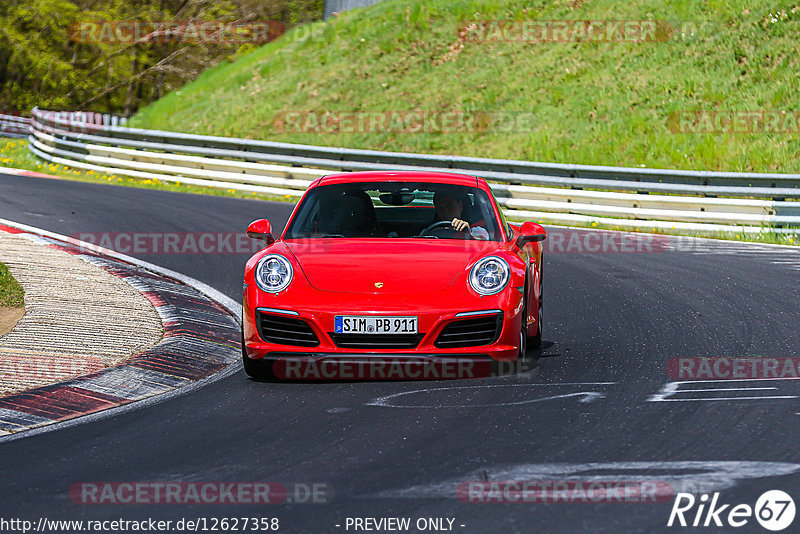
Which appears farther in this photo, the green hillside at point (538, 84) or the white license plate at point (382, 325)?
the green hillside at point (538, 84)

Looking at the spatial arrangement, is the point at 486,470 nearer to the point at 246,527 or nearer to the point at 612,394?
the point at 246,527

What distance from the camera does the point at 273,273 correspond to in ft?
24.6

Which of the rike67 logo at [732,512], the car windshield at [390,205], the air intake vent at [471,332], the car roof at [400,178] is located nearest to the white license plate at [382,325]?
the air intake vent at [471,332]

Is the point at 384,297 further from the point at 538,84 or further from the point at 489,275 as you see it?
the point at 538,84

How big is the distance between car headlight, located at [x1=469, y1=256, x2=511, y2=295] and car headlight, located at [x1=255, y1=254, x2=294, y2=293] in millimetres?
1166

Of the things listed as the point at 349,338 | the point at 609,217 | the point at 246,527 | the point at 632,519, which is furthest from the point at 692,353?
the point at 609,217

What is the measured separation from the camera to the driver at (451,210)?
832 centimetres

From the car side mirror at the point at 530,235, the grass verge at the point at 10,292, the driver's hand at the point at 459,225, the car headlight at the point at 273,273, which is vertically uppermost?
the driver's hand at the point at 459,225

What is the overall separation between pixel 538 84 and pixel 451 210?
73.1ft

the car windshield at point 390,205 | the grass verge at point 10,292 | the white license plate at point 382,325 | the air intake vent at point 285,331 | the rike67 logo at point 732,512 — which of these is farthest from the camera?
the grass verge at point 10,292

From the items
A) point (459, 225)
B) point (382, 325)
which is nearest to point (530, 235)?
point (459, 225)

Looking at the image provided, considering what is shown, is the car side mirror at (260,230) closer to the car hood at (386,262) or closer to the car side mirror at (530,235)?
the car hood at (386,262)

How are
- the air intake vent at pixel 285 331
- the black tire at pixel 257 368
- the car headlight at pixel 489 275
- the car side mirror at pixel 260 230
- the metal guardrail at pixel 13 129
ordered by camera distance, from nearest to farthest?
the air intake vent at pixel 285 331 < the car headlight at pixel 489 275 < the black tire at pixel 257 368 < the car side mirror at pixel 260 230 < the metal guardrail at pixel 13 129

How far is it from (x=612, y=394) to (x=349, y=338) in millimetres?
1612
